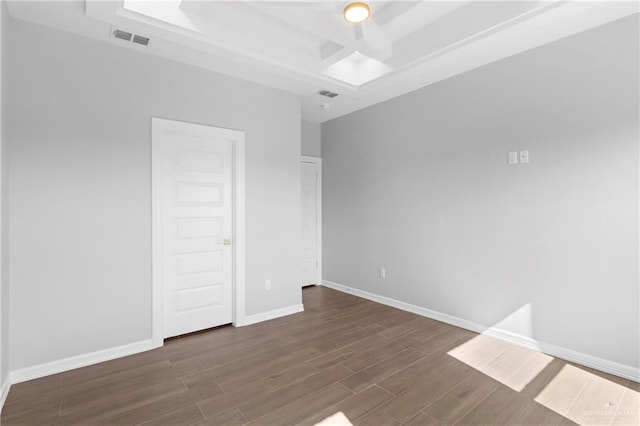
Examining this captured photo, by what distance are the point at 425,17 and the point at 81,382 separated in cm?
420

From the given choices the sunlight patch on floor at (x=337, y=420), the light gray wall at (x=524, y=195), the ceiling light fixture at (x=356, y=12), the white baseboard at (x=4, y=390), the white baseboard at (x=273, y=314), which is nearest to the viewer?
the sunlight patch on floor at (x=337, y=420)

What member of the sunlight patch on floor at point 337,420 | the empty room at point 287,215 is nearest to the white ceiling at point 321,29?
the empty room at point 287,215

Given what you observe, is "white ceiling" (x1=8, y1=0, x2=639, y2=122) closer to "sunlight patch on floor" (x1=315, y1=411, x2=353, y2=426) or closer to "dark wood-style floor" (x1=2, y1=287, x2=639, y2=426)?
"dark wood-style floor" (x1=2, y1=287, x2=639, y2=426)

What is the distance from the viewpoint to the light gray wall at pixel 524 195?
8.57 feet

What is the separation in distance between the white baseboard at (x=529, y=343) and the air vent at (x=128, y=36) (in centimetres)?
405

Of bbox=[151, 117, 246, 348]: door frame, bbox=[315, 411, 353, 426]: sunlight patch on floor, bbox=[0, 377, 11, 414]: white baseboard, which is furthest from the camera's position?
bbox=[151, 117, 246, 348]: door frame

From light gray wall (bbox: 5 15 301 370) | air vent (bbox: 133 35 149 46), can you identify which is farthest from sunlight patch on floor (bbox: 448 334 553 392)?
air vent (bbox: 133 35 149 46)

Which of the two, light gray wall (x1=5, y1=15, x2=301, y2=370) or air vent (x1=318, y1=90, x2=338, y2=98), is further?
air vent (x1=318, y1=90, x2=338, y2=98)

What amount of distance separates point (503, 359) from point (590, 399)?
65 centimetres

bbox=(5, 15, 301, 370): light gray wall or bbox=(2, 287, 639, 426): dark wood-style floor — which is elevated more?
bbox=(5, 15, 301, 370): light gray wall

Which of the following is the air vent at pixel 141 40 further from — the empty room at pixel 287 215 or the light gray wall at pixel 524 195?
the light gray wall at pixel 524 195

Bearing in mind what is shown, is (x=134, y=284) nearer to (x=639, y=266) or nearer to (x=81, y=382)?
(x=81, y=382)

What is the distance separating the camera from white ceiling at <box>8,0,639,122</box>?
2496mm

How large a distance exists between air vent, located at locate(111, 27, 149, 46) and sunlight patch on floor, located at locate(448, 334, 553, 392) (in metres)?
3.97
